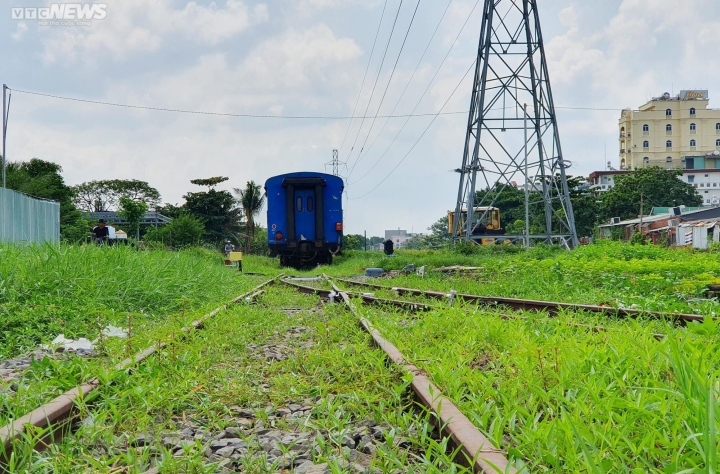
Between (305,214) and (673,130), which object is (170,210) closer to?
(305,214)

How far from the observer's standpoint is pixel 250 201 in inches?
1971

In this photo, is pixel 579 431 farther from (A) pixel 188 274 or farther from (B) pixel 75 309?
(A) pixel 188 274

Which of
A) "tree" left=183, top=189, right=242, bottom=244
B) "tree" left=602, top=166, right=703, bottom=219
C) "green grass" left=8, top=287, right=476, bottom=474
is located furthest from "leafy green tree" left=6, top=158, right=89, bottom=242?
"tree" left=602, top=166, right=703, bottom=219

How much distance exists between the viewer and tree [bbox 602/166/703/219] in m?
59.1

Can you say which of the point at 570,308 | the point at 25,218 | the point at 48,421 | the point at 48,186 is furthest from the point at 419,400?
the point at 48,186

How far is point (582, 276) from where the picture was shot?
9.73 meters

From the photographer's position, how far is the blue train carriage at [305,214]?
19.1 meters

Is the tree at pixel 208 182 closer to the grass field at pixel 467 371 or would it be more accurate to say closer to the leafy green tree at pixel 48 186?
the leafy green tree at pixel 48 186

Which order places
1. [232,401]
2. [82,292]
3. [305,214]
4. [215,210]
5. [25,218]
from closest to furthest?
[232,401] < [82,292] < [25,218] < [305,214] < [215,210]

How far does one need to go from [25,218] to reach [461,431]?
16.9 m

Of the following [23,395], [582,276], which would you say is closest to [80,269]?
[23,395]

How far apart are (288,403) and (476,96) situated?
2021 centimetres

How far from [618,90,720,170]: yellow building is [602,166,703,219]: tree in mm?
34139

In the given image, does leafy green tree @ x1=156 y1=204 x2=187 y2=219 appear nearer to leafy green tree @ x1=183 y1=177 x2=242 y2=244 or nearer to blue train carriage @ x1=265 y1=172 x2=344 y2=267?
leafy green tree @ x1=183 y1=177 x2=242 y2=244
